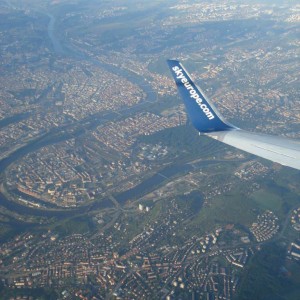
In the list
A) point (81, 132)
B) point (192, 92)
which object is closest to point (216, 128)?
point (192, 92)

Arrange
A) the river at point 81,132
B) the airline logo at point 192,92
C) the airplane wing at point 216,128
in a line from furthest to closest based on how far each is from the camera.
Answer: the river at point 81,132 → the airline logo at point 192,92 → the airplane wing at point 216,128

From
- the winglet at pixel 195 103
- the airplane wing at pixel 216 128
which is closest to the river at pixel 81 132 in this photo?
the airplane wing at pixel 216 128

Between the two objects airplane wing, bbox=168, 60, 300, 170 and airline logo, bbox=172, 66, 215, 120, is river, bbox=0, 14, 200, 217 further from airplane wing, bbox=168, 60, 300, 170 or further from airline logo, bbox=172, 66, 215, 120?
airline logo, bbox=172, 66, 215, 120

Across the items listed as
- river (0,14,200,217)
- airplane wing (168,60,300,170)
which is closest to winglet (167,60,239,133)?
airplane wing (168,60,300,170)

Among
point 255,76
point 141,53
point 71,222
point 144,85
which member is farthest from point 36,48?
point 71,222

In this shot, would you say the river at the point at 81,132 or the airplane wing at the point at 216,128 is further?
the river at the point at 81,132

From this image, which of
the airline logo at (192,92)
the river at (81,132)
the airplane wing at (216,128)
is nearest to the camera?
the airplane wing at (216,128)

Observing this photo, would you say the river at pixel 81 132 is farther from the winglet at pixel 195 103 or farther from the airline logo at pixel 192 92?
the airline logo at pixel 192 92

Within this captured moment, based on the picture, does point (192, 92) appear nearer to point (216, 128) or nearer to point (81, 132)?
point (216, 128)
